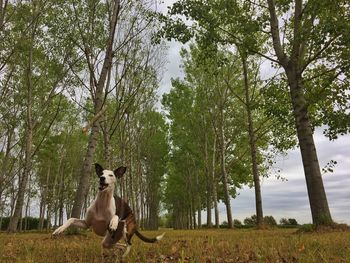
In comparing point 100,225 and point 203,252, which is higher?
point 100,225

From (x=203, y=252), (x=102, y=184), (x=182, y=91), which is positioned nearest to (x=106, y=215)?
(x=102, y=184)

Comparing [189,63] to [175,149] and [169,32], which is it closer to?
[175,149]

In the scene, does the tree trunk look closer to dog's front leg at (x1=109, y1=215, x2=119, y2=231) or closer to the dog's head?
the dog's head

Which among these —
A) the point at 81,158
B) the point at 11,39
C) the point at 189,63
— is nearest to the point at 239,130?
the point at 189,63

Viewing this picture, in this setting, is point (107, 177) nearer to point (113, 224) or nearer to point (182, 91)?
point (113, 224)

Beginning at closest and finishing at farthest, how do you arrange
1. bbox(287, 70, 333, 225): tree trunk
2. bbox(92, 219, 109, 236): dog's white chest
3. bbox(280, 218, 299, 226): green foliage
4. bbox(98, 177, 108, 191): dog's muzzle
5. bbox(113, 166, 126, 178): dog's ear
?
bbox(98, 177, 108, 191): dog's muzzle, bbox(92, 219, 109, 236): dog's white chest, bbox(113, 166, 126, 178): dog's ear, bbox(287, 70, 333, 225): tree trunk, bbox(280, 218, 299, 226): green foliage

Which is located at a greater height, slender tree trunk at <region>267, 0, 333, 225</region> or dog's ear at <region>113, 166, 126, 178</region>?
slender tree trunk at <region>267, 0, 333, 225</region>

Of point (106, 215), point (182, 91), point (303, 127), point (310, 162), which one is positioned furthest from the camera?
point (182, 91)

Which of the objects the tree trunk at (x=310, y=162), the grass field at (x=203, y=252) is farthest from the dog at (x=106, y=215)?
the tree trunk at (x=310, y=162)

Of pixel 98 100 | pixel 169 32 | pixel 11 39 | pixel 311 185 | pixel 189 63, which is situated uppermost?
pixel 189 63

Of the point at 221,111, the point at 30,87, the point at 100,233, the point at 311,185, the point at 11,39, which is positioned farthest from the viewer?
the point at 221,111

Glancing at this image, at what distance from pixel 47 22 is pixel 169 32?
8.90 meters

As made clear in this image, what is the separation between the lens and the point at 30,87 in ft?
82.7

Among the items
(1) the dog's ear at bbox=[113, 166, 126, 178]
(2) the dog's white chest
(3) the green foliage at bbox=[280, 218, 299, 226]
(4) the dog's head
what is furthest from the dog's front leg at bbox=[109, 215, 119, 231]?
(3) the green foliage at bbox=[280, 218, 299, 226]
